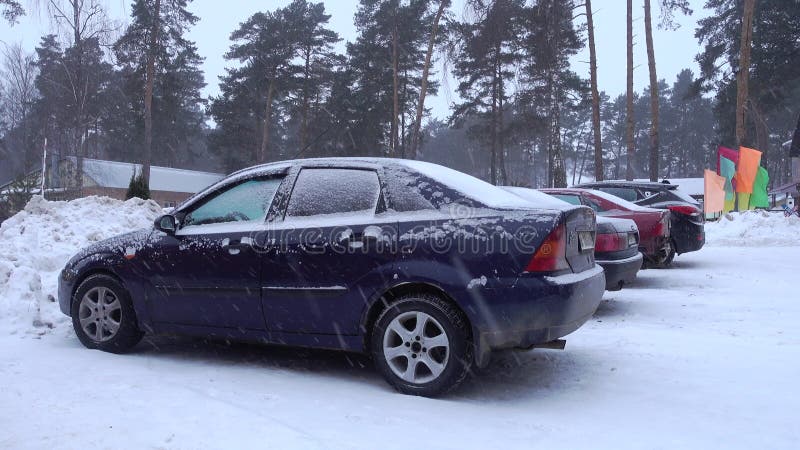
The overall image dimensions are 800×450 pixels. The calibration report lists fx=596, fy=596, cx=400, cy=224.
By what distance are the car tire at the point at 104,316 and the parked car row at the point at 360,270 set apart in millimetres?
11

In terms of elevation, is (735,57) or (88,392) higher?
Answer: (735,57)

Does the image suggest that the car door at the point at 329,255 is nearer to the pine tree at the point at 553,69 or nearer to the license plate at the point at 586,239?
the license plate at the point at 586,239

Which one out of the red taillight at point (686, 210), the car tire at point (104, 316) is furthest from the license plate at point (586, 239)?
the red taillight at point (686, 210)

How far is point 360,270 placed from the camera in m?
3.97

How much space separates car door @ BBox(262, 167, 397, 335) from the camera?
3.96 m

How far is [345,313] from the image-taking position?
402 centimetres

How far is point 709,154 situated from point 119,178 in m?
60.1

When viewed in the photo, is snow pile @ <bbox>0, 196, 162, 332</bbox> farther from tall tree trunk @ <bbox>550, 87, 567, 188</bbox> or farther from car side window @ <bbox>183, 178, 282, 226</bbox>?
tall tree trunk @ <bbox>550, 87, 567, 188</bbox>

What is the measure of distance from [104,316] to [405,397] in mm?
2688

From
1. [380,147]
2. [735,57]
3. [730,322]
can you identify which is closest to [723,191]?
[730,322]

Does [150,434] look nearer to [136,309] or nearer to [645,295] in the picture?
[136,309]

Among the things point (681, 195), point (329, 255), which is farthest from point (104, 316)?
point (681, 195)

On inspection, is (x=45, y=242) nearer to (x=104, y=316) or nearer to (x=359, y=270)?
(x=104, y=316)

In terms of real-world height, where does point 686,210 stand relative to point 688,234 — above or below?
above
